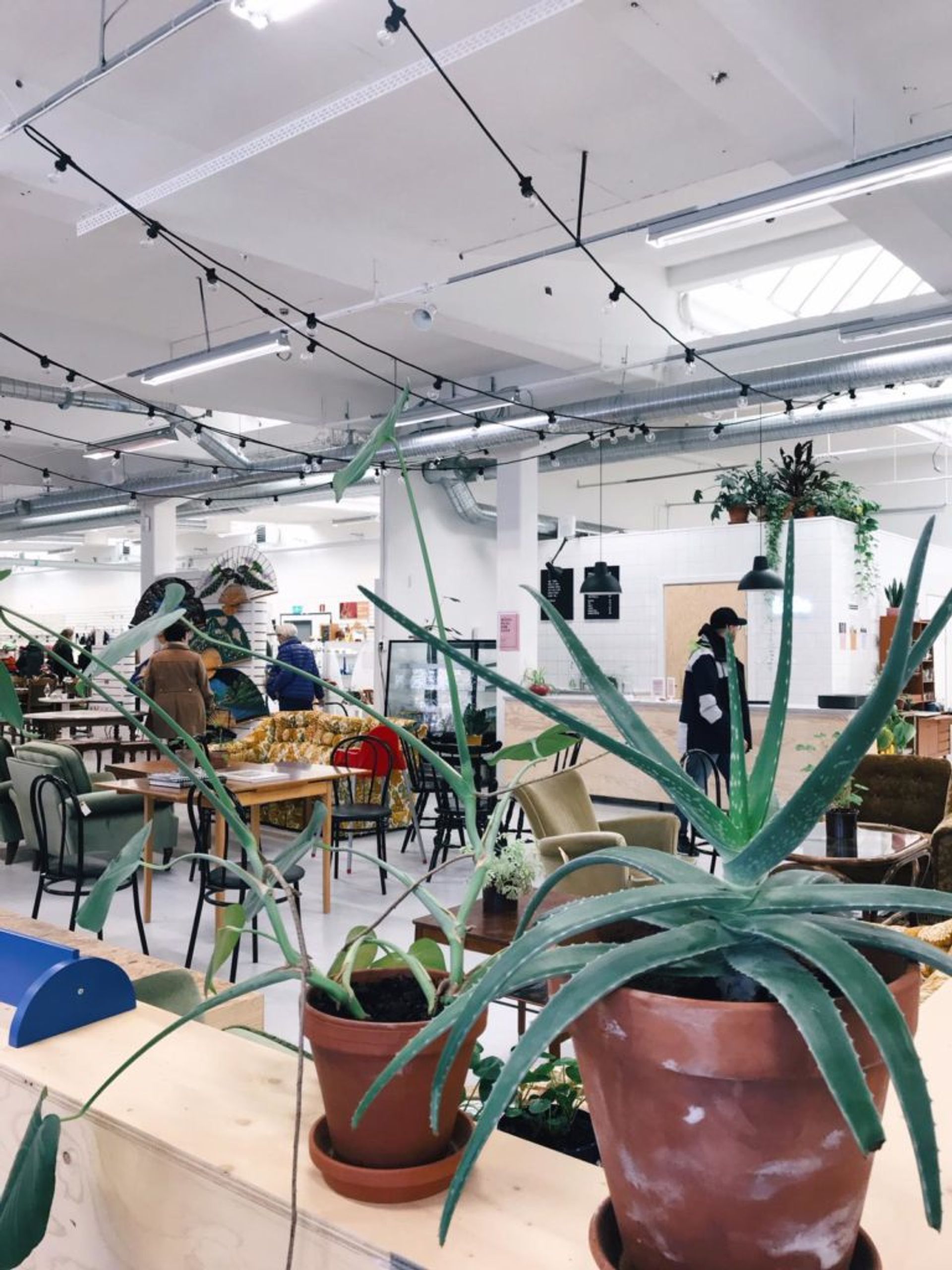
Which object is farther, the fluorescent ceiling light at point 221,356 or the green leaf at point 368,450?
the fluorescent ceiling light at point 221,356

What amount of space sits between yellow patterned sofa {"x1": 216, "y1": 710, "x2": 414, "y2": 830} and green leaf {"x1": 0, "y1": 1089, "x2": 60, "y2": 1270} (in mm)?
6963

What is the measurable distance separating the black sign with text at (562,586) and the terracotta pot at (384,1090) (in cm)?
1216

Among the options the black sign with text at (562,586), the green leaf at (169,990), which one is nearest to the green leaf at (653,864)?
the green leaf at (169,990)

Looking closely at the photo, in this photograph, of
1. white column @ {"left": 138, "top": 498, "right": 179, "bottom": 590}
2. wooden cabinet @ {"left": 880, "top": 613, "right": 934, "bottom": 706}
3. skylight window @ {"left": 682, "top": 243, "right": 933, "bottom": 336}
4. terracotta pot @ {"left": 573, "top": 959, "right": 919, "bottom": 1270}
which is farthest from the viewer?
white column @ {"left": 138, "top": 498, "right": 179, "bottom": 590}

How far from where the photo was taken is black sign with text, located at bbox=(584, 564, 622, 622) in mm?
12953

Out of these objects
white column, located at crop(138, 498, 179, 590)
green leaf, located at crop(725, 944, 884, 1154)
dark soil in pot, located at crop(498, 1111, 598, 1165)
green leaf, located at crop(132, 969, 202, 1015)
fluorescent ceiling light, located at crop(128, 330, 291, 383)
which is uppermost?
fluorescent ceiling light, located at crop(128, 330, 291, 383)

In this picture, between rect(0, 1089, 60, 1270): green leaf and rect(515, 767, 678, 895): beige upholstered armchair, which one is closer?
rect(0, 1089, 60, 1270): green leaf

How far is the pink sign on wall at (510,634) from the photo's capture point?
11164mm

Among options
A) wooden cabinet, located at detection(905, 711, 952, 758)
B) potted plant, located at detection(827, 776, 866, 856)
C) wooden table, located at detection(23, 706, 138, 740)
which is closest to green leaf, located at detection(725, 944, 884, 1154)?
potted plant, located at detection(827, 776, 866, 856)

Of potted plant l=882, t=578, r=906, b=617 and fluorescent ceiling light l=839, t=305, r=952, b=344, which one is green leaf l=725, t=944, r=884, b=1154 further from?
potted plant l=882, t=578, r=906, b=617

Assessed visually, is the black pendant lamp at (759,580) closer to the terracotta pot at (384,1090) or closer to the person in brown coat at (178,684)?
the person in brown coat at (178,684)

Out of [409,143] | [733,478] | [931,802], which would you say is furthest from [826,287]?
[931,802]

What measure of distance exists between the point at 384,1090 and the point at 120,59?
15.3ft

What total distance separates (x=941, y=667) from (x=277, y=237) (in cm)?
1159
